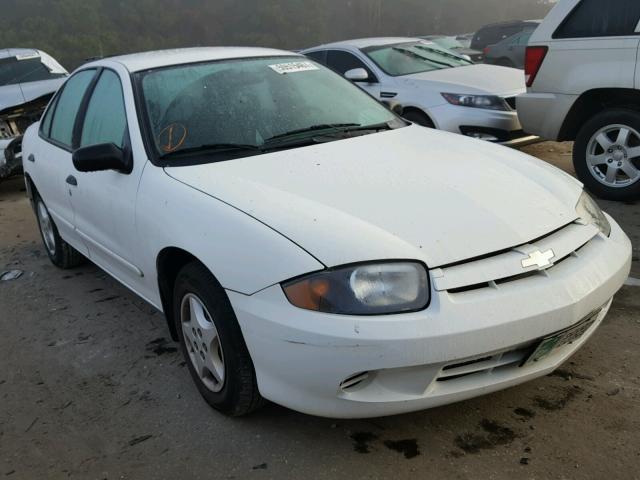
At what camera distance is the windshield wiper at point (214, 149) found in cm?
305

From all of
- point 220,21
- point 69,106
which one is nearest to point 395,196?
point 69,106

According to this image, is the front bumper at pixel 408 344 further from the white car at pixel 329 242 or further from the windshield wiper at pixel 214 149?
the windshield wiper at pixel 214 149

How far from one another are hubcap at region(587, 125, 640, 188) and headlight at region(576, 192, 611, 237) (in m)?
2.50

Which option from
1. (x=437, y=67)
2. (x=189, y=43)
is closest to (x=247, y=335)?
(x=437, y=67)

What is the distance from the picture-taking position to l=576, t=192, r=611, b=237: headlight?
2733mm

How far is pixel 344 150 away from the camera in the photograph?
10.2 feet

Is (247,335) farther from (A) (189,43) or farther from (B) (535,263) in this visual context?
(A) (189,43)

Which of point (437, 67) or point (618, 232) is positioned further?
point (437, 67)

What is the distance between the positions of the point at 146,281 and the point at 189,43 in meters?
37.5

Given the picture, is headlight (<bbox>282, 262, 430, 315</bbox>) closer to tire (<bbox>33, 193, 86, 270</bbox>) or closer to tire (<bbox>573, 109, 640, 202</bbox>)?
tire (<bbox>33, 193, 86, 270</bbox>)

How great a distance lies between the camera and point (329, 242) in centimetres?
225

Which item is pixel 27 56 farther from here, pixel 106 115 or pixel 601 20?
pixel 601 20

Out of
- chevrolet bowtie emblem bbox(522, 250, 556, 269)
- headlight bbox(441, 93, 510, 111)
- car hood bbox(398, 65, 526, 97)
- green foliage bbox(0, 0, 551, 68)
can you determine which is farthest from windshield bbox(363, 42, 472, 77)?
green foliage bbox(0, 0, 551, 68)

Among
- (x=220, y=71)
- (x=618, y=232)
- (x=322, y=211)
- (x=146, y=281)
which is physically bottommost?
(x=146, y=281)
